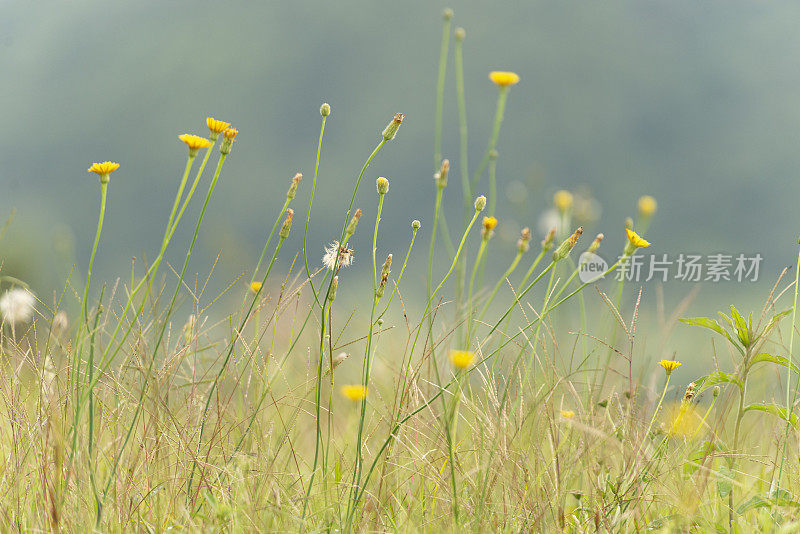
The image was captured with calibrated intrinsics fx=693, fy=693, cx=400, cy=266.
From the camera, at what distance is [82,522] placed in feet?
5.87

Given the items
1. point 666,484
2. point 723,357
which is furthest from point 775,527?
point 723,357

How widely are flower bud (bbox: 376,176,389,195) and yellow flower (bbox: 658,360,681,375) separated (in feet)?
3.04

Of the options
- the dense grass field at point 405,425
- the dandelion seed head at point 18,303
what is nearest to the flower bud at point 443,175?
the dense grass field at point 405,425

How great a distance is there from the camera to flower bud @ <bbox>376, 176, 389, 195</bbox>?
1.77 meters

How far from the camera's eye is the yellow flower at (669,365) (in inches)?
78.0

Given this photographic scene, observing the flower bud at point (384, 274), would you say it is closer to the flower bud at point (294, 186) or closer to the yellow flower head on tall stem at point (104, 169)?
the flower bud at point (294, 186)

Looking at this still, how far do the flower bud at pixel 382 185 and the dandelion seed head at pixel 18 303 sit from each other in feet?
4.90

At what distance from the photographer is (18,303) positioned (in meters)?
2.90

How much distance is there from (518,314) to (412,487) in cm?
66

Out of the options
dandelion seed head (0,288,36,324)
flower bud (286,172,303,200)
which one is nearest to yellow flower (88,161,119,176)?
flower bud (286,172,303,200)

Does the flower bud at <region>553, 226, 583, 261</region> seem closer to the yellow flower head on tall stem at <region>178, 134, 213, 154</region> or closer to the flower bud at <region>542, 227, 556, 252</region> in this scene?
the flower bud at <region>542, 227, 556, 252</region>

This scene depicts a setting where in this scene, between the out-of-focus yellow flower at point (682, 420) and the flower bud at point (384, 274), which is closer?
the flower bud at point (384, 274)

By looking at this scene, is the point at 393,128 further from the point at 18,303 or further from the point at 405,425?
the point at 18,303

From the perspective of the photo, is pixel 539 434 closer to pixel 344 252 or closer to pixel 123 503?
pixel 344 252
